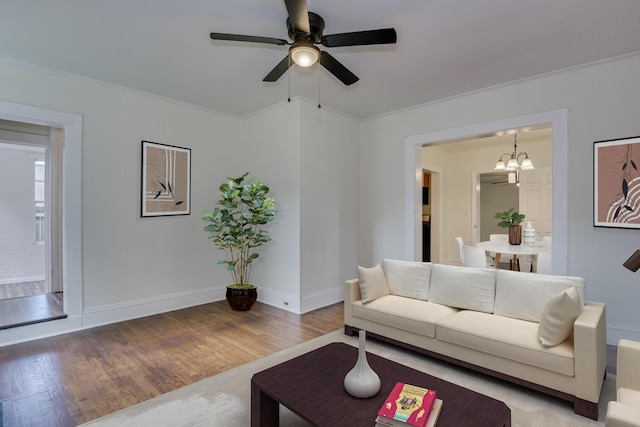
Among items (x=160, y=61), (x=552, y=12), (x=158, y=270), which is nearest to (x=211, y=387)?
(x=158, y=270)

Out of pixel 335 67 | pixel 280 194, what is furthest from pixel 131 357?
pixel 335 67

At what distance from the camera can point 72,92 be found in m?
3.57

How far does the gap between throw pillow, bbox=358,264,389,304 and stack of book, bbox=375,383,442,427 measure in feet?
5.55

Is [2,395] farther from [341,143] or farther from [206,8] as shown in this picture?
[341,143]

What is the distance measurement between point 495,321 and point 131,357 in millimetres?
3167

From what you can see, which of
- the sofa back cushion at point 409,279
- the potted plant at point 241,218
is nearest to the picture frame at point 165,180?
the potted plant at point 241,218

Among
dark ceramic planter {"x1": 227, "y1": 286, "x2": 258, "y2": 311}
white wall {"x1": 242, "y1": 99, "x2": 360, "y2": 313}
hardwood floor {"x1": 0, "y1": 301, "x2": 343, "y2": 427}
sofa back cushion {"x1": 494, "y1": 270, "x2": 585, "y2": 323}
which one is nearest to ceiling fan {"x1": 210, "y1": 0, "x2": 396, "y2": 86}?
white wall {"x1": 242, "y1": 99, "x2": 360, "y2": 313}

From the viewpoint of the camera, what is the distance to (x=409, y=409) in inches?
57.3

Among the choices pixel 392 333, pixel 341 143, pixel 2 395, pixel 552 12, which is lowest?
pixel 2 395

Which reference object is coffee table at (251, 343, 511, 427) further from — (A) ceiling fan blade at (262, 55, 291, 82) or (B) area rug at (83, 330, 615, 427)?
(A) ceiling fan blade at (262, 55, 291, 82)

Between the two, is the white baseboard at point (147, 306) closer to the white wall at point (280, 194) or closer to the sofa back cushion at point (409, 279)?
the white wall at point (280, 194)

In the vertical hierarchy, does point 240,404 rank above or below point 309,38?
below

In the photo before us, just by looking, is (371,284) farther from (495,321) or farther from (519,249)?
(519,249)

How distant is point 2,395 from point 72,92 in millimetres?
2923
